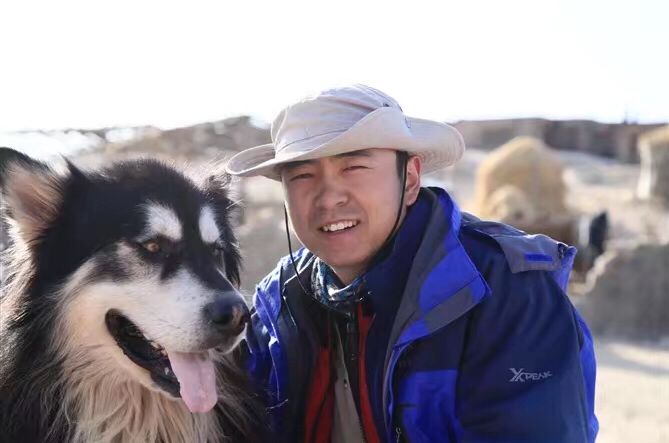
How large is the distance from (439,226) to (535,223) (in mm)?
13151

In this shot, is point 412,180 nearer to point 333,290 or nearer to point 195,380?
point 333,290

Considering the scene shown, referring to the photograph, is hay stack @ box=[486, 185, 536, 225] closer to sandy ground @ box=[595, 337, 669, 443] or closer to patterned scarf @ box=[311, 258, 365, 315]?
sandy ground @ box=[595, 337, 669, 443]

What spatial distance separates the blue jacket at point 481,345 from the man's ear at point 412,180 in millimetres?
164

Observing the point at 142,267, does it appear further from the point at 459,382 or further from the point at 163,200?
the point at 459,382

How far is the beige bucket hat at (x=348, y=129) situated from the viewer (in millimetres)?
2861

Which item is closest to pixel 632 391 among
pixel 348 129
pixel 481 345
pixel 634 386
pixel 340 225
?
pixel 634 386

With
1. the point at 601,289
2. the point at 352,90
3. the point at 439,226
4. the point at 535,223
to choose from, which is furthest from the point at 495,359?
the point at 535,223

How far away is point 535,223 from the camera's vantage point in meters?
15.6

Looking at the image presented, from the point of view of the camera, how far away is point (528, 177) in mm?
19281

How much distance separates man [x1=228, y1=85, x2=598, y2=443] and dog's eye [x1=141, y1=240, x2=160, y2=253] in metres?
0.54

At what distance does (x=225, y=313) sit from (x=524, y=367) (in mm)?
1101

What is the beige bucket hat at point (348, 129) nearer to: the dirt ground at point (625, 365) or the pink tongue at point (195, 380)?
the pink tongue at point (195, 380)

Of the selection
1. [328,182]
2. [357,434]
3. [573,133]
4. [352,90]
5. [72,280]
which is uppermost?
[352,90]

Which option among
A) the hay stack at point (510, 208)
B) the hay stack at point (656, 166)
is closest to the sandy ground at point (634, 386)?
the hay stack at point (510, 208)
